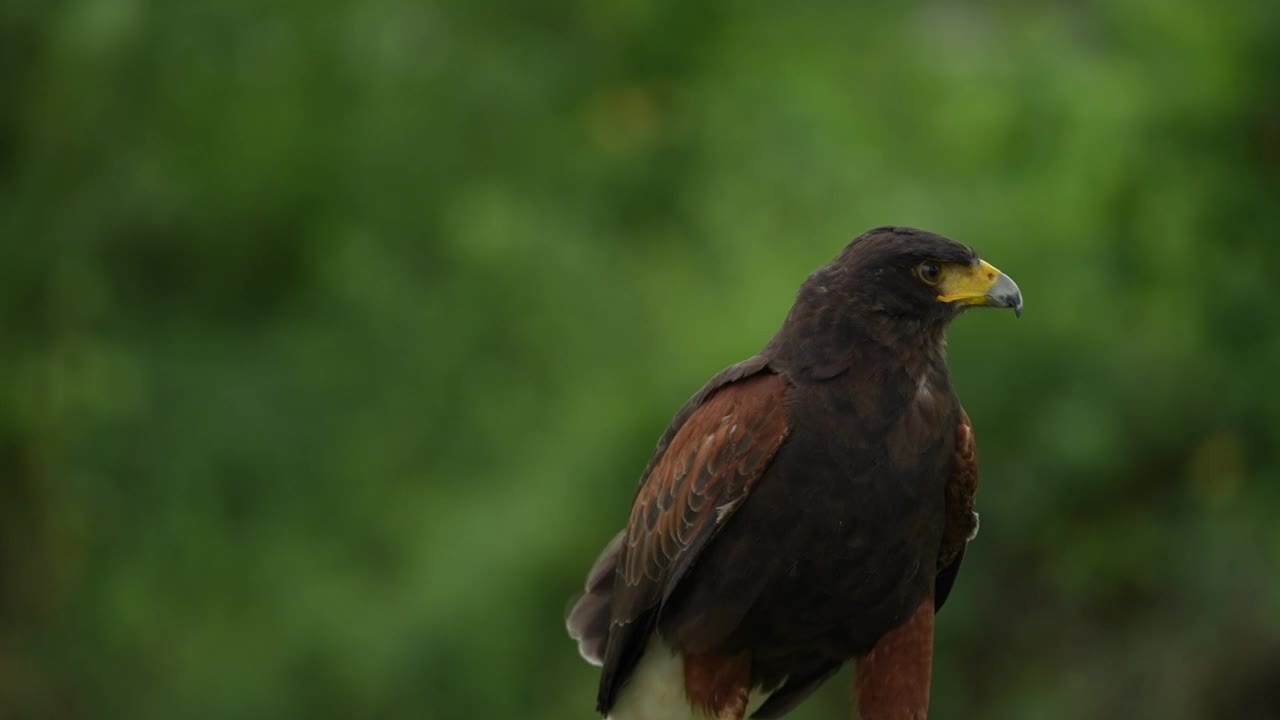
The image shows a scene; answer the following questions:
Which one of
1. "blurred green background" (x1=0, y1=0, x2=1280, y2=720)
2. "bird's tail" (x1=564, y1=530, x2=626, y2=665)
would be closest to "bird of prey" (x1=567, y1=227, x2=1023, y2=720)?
"bird's tail" (x1=564, y1=530, x2=626, y2=665)

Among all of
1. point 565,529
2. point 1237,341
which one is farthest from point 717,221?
point 1237,341

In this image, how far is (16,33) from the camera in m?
11.4

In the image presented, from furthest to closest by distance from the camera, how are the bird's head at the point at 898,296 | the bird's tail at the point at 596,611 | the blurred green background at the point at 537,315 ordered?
the blurred green background at the point at 537,315
the bird's tail at the point at 596,611
the bird's head at the point at 898,296

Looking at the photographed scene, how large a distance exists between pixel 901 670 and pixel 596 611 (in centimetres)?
91

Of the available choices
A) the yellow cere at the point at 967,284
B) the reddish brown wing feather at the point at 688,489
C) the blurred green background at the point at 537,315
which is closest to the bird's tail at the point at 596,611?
the reddish brown wing feather at the point at 688,489

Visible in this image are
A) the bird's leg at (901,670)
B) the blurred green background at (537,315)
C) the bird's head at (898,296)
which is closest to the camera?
the bird's head at (898,296)

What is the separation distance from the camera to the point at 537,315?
34.3ft

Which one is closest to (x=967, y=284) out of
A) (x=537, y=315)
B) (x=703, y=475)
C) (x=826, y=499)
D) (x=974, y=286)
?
(x=974, y=286)

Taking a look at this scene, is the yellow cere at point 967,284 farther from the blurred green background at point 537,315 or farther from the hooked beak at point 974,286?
the blurred green background at point 537,315

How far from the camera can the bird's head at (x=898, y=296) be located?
4.25m

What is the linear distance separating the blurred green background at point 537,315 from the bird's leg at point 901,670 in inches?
157

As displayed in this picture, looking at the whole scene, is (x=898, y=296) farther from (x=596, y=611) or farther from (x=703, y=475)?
(x=596, y=611)

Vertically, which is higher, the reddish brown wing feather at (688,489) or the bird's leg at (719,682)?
the reddish brown wing feather at (688,489)

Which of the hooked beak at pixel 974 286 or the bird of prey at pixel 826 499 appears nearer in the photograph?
the bird of prey at pixel 826 499
